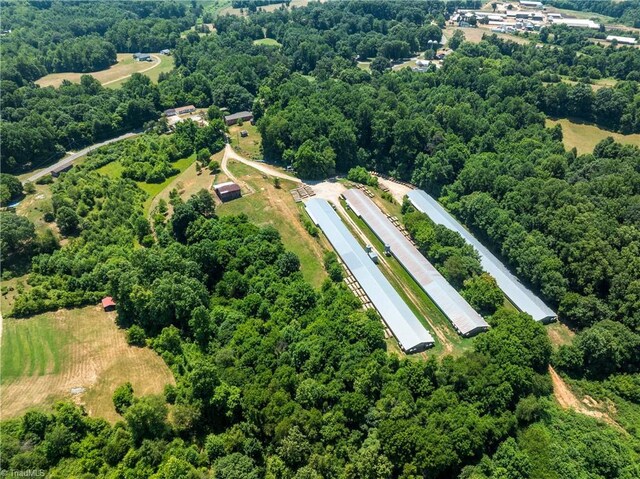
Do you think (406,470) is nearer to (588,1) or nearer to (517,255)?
(517,255)

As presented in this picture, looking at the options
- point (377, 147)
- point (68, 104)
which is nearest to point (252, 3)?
point (68, 104)

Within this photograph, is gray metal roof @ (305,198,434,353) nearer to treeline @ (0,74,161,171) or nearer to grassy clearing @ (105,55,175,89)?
treeline @ (0,74,161,171)

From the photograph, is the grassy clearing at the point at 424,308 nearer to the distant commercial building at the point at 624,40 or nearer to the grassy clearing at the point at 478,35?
the grassy clearing at the point at 478,35

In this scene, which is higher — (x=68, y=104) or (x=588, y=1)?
(x=588, y=1)

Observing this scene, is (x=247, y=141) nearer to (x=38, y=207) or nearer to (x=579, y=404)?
(x=38, y=207)

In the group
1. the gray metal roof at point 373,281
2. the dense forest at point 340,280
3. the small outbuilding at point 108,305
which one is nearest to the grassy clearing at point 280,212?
the gray metal roof at point 373,281

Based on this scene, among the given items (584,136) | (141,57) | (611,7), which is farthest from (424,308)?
(611,7)
